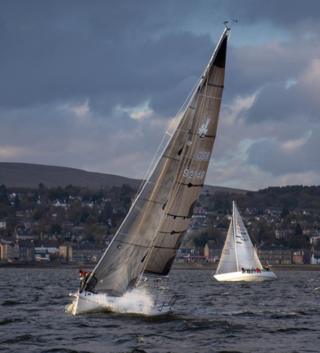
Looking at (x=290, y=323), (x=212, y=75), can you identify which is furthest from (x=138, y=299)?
(x=212, y=75)

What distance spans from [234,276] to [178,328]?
193 ft

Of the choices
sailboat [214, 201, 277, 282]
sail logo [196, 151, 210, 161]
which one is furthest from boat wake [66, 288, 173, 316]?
sailboat [214, 201, 277, 282]

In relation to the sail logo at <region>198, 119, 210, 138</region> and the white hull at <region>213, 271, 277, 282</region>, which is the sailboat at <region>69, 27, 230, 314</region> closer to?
the sail logo at <region>198, 119, 210, 138</region>

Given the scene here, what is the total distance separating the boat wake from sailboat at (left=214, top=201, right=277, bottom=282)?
5580 centimetres

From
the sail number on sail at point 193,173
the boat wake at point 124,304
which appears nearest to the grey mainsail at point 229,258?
the boat wake at point 124,304

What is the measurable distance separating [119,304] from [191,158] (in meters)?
5.38

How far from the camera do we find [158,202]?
36.4 m

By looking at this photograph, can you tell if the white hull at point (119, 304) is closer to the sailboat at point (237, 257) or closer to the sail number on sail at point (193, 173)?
the sail number on sail at point (193, 173)

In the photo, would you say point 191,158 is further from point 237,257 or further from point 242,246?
point 237,257

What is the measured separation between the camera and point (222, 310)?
43781 mm

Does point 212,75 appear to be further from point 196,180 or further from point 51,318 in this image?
point 51,318

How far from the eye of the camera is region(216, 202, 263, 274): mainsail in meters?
93.5

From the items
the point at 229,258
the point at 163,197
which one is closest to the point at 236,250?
the point at 229,258

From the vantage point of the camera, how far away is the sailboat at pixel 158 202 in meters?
36.2
